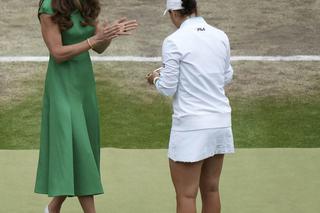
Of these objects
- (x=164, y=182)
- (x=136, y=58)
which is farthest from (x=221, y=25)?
(x=164, y=182)

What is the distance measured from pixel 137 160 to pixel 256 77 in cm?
289

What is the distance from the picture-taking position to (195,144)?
7.15m

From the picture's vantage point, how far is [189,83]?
7113 millimetres

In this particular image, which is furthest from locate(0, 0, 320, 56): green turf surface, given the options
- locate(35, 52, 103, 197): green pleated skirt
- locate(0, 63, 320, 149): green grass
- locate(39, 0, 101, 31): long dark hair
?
locate(39, 0, 101, 31): long dark hair

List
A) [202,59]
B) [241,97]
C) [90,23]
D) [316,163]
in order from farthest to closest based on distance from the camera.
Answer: [241,97]
[316,163]
[90,23]
[202,59]

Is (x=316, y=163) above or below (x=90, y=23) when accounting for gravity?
below

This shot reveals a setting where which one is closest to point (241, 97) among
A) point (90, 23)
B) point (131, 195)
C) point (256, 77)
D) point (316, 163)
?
point (256, 77)

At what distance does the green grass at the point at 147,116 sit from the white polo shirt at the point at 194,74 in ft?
10.3

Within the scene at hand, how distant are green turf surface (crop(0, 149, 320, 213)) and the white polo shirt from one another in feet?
5.20

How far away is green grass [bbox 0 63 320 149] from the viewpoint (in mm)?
10453

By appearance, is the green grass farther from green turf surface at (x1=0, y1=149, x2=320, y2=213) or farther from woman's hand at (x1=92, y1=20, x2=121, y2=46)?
woman's hand at (x1=92, y1=20, x2=121, y2=46)

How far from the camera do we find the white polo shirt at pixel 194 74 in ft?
23.2

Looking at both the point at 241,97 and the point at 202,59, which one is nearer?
the point at 202,59

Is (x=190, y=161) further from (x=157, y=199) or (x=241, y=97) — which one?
(x=241, y=97)
